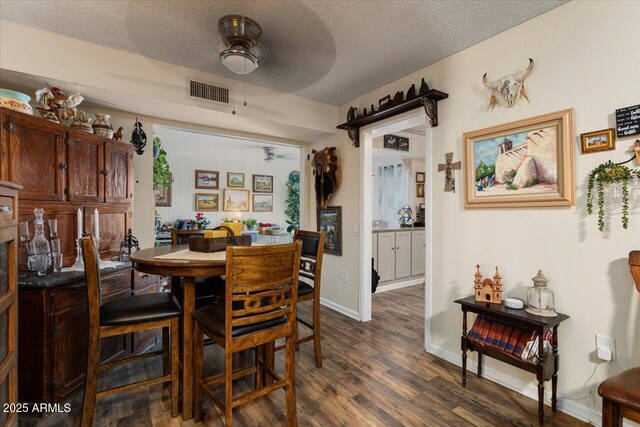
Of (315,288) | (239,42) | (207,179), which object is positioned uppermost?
(239,42)

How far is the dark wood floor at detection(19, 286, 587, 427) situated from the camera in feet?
5.70

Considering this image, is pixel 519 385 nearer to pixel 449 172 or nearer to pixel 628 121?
pixel 449 172

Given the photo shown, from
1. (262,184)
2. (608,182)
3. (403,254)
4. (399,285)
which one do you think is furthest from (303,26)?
(262,184)

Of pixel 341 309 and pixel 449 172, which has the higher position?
pixel 449 172

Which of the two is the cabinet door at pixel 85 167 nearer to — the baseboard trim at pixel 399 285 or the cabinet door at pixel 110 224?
the cabinet door at pixel 110 224

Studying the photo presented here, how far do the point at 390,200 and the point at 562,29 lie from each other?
434 cm

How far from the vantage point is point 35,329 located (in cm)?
175

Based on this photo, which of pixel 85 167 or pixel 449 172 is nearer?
pixel 85 167

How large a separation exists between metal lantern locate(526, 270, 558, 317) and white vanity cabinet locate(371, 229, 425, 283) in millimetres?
2645

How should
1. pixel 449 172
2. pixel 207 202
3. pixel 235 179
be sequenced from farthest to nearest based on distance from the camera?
1. pixel 235 179
2. pixel 207 202
3. pixel 449 172

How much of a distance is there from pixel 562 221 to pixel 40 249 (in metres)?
3.34

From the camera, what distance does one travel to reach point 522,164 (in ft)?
6.72

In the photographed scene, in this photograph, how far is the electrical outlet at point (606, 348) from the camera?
1675mm

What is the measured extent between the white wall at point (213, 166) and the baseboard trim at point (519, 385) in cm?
470
